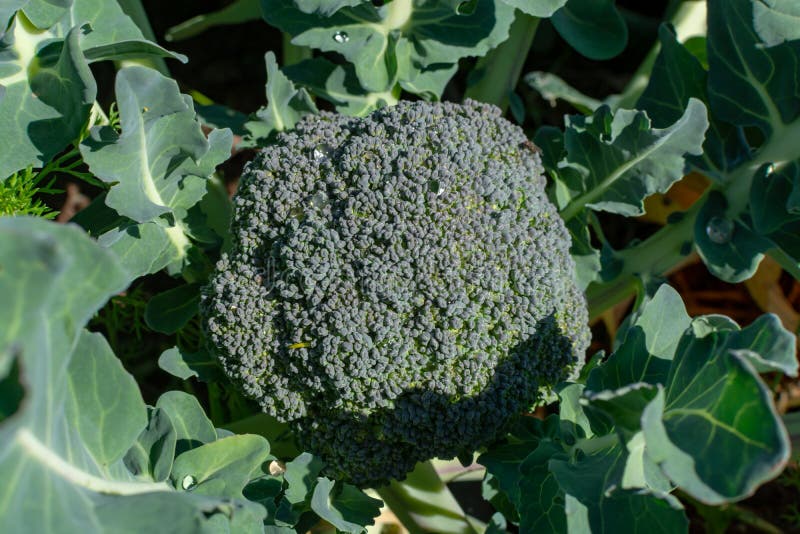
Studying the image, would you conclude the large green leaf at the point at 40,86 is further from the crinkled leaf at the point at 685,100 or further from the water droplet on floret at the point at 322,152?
the crinkled leaf at the point at 685,100

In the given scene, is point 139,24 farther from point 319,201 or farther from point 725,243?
point 725,243

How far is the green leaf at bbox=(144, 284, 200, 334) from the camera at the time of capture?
1388 mm

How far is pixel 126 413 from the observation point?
94 centimetres

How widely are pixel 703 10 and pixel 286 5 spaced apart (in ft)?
3.25

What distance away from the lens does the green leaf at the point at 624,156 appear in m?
1.25

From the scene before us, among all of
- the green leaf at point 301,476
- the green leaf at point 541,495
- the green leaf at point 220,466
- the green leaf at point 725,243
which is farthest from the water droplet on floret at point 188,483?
the green leaf at point 725,243

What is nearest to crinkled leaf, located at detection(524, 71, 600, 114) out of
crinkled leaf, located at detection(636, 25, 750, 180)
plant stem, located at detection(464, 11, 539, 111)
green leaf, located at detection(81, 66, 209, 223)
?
plant stem, located at detection(464, 11, 539, 111)

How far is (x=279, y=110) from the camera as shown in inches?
54.6

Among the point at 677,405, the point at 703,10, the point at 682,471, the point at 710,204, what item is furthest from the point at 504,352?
the point at 703,10

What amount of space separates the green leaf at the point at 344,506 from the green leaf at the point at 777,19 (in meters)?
1.03

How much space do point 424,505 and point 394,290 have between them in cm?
55

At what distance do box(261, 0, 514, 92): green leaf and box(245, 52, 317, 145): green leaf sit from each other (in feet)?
0.35

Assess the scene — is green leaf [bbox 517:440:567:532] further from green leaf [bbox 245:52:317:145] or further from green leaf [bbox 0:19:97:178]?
green leaf [bbox 0:19:97:178]

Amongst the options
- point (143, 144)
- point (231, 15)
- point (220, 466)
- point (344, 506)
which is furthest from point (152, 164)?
point (231, 15)
